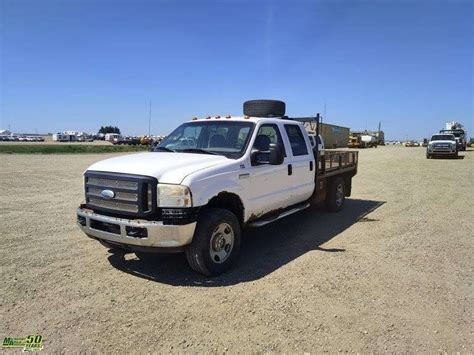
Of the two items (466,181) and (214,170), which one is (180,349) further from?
(466,181)

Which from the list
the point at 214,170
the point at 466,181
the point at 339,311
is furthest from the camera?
the point at 466,181

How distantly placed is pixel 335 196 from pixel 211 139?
4.02 m

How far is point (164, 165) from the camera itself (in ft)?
15.3

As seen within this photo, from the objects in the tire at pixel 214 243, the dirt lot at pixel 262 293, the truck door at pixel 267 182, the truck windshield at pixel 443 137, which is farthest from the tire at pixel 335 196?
the truck windshield at pixel 443 137

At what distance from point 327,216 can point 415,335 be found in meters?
5.07

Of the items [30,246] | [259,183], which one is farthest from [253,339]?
[30,246]

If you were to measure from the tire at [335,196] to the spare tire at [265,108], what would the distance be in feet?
6.83

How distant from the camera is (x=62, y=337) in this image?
3441 mm

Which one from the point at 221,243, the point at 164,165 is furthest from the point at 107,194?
the point at 221,243

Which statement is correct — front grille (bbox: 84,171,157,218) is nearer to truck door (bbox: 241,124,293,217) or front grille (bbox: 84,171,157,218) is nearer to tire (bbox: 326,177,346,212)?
truck door (bbox: 241,124,293,217)

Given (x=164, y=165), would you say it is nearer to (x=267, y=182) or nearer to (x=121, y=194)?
(x=121, y=194)

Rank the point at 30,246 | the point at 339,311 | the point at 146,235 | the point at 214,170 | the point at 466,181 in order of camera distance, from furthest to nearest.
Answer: the point at 466,181, the point at 30,246, the point at 214,170, the point at 146,235, the point at 339,311

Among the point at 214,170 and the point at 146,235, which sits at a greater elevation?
the point at 214,170

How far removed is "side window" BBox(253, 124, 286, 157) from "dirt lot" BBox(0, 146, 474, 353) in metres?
1.62
